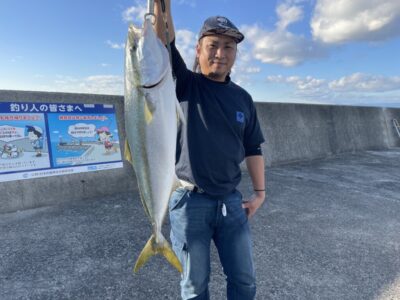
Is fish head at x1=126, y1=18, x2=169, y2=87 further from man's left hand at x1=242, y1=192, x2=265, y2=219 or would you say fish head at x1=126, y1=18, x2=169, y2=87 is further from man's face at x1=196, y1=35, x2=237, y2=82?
man's left hand at x1=242, y1=192, x2=265, y2=219

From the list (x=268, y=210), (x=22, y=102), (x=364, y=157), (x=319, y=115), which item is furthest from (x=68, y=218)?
(x=364, y=157)

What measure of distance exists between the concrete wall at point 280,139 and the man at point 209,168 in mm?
4369

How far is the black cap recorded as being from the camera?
2322mm

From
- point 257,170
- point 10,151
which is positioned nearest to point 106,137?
point 10,151

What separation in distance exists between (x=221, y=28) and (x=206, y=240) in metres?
1.49

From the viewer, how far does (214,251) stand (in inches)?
169

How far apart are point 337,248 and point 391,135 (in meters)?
12.8

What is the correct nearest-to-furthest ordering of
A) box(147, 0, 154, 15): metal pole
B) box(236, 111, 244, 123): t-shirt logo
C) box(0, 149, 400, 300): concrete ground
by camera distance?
box(147, 0, 154, 15): metal pole, box(236, 111, 244, 123): t-shirt logo, box(0, 149, 400, 300): concrete ground

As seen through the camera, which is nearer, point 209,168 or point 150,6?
point 150,6

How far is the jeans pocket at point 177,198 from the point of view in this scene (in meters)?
2.36

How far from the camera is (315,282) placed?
12.0 feet

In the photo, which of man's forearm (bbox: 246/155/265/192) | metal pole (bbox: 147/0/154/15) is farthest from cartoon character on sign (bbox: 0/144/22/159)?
metal pole (bbox: 147/0/154/15)

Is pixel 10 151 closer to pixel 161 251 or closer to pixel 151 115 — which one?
pixel 161 251

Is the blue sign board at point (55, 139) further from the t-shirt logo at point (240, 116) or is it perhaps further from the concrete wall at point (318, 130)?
the concrete wall at point (318, 130)
